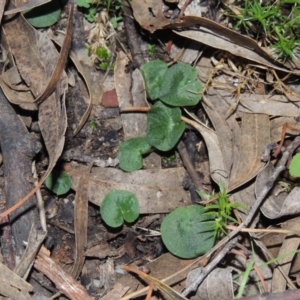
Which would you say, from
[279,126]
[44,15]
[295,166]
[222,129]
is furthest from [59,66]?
[295,166]

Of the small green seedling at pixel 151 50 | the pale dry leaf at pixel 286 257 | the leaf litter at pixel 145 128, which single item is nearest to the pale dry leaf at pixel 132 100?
the leaf litter at pixel 145 128

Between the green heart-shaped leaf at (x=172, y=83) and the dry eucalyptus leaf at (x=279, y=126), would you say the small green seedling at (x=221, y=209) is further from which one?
the green heart-shaped leaf at (x=172, y=83)

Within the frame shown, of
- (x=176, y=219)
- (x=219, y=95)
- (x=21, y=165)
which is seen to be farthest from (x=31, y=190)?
(x=219, y=95)

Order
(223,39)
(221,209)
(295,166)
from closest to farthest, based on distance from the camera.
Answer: (295,166), (221,209), (223,39)

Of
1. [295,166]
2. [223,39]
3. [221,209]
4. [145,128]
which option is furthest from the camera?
[145,128]

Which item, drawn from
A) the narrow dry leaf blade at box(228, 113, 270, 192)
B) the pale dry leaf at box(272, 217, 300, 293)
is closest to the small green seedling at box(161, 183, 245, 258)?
the narrow dry leaf blade at box(228, 113, 270, 192)

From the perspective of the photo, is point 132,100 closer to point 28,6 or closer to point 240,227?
point 28,6

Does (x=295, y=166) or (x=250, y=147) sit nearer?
(x=295, y=166)
